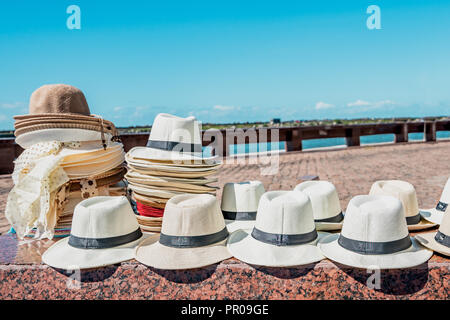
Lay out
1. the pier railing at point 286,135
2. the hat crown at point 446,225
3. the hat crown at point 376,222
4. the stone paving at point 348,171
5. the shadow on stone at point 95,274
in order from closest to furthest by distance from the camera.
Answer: the hat crown at point 376,222 → the hat crown at point 446,225 → the shadow on stone at point 95,274 → the stone paving at point 348,171 → the pier railing at point 286,135

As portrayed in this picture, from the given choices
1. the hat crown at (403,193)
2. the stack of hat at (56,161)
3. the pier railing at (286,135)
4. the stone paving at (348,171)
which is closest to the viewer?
the hat crown at (403,193)

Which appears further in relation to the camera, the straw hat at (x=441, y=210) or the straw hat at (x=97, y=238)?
the straw hat at (x=441, y=210)

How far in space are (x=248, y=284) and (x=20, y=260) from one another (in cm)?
146

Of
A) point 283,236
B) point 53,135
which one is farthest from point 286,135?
point 283,236

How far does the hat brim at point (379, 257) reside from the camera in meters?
1.75

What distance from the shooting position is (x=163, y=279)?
1.96m

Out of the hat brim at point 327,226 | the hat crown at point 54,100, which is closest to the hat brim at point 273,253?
the hat brim at point 327,226

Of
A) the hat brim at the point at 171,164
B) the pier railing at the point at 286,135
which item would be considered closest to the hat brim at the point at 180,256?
the hat brim at the point at 171,164

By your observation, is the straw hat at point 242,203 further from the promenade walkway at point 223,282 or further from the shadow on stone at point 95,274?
the shadow on stone at point 95,274

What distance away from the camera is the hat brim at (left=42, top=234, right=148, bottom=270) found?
193cm

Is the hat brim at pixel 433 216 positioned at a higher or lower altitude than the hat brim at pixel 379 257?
higher

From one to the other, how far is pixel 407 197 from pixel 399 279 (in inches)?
25.2

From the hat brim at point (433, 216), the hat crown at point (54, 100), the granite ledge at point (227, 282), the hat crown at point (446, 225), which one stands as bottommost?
the granite ledge at point (227, 282)
